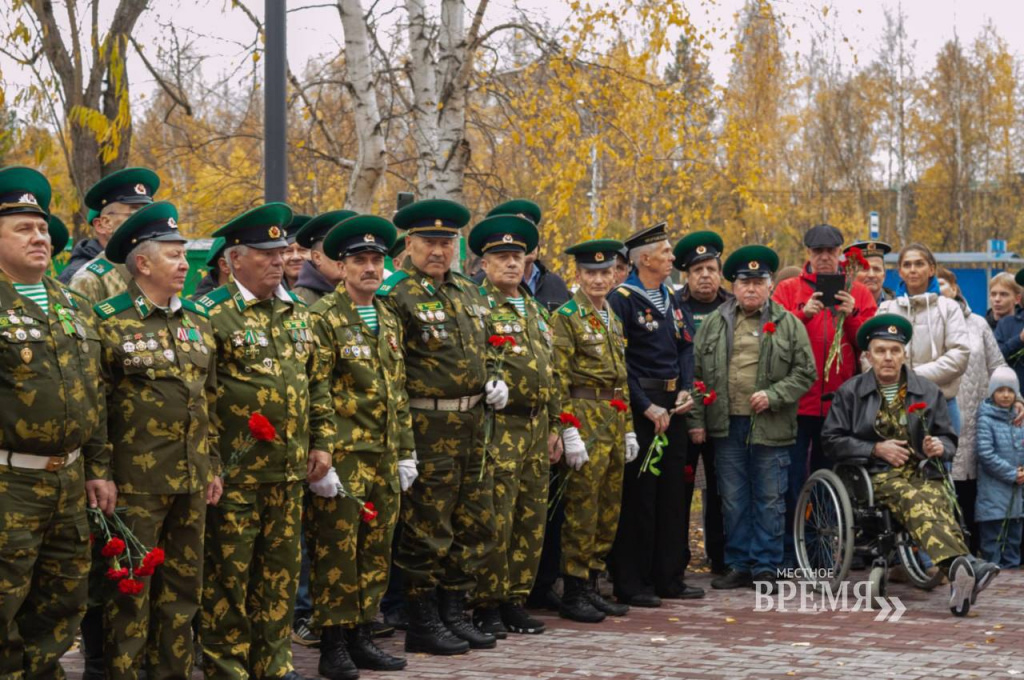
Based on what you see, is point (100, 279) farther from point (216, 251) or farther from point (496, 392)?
point (496, 392)

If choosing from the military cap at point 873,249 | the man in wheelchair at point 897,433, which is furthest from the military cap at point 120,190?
the military cap at point 873,249

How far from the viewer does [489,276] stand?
7.80 meters

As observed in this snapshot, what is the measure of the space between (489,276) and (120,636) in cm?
303

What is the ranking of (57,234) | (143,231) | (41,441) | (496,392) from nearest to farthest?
(41,441)
(143,231)
(57,234)
(496,392)

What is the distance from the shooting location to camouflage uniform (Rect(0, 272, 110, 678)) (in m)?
5.12

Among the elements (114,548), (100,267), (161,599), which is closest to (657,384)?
(100,267)

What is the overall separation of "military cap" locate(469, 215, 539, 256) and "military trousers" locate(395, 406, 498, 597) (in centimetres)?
96

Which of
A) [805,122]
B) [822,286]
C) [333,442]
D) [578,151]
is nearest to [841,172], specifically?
[805,122]

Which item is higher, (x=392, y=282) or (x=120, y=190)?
(x=120, y=190)

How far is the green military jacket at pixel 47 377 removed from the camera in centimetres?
512

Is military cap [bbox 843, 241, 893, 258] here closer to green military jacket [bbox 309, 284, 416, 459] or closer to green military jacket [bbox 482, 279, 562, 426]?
green military jacket [bbox 482, 279, 562, 426]

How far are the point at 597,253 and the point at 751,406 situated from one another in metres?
1.73

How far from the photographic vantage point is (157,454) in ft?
18.5

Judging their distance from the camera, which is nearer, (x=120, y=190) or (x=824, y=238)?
(x=120, y=190)
